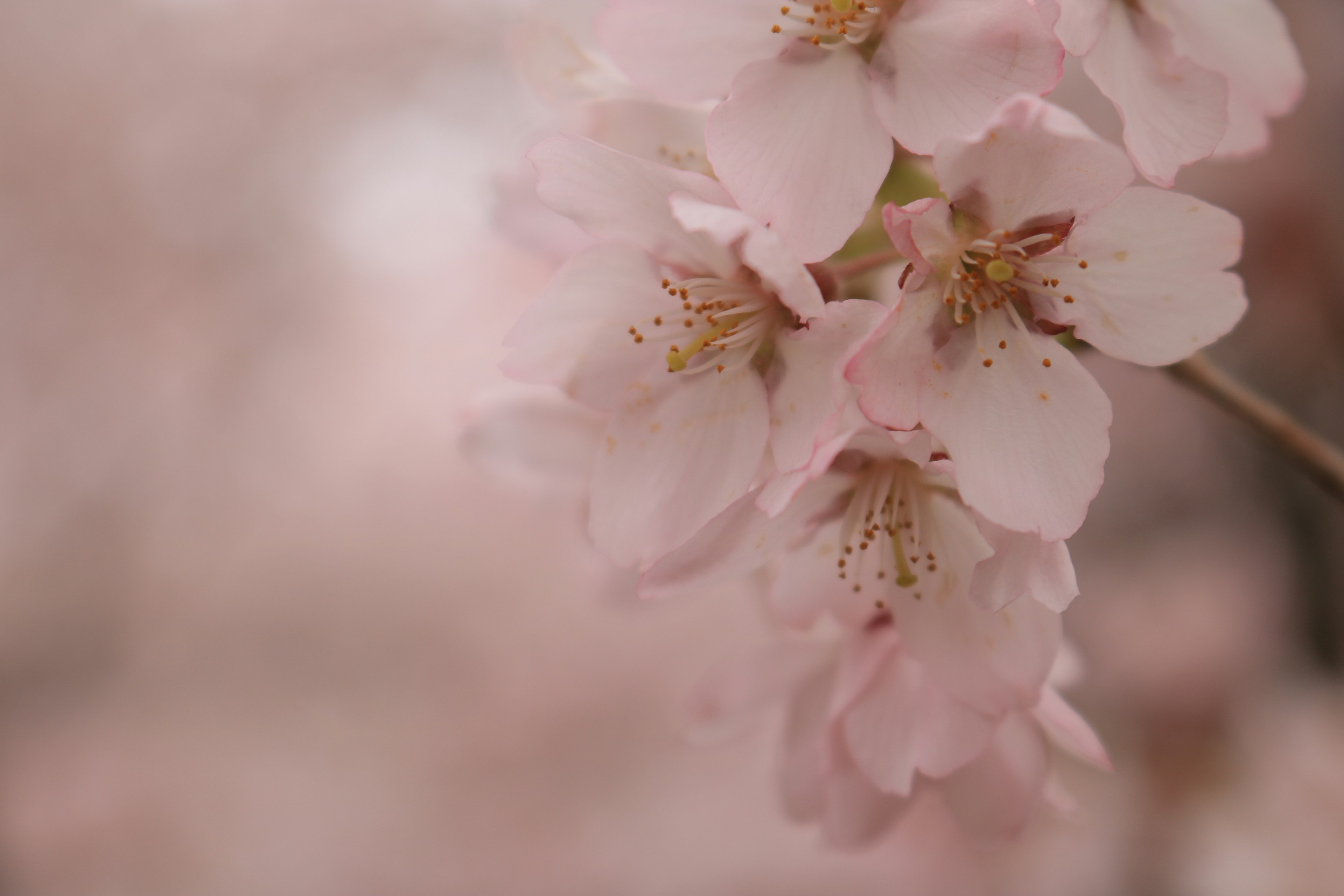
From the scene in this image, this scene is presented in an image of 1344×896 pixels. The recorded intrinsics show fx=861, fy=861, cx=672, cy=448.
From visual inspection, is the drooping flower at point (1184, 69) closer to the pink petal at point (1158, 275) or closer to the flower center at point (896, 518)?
the pink petal at point (1158, 275)

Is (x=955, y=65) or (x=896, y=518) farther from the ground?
(x=955, y=65)

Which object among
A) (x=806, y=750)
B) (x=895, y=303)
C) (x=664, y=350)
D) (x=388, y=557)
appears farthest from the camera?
(x=388, y=557)

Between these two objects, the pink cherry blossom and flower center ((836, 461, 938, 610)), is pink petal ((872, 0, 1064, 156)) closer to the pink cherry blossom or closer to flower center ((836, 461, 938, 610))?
the pink cherry blossom

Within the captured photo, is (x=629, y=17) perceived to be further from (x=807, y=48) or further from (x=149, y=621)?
(x=149, y=621)

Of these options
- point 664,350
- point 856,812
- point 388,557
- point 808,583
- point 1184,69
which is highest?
point 1184,69

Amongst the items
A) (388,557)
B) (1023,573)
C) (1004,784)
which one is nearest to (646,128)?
(1023,573)

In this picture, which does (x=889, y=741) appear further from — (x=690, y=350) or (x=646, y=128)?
(x=646, y=128)

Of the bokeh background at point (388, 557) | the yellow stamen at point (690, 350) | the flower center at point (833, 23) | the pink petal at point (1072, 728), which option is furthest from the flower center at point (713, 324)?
the bokeh background at point (388, 557)

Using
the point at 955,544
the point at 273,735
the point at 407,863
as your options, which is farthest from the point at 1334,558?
the point at 273,735

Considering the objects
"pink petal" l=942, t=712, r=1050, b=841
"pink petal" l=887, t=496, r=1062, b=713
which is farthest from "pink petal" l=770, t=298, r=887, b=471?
"pink petal" l=942, t=712, r=1050, b=841
